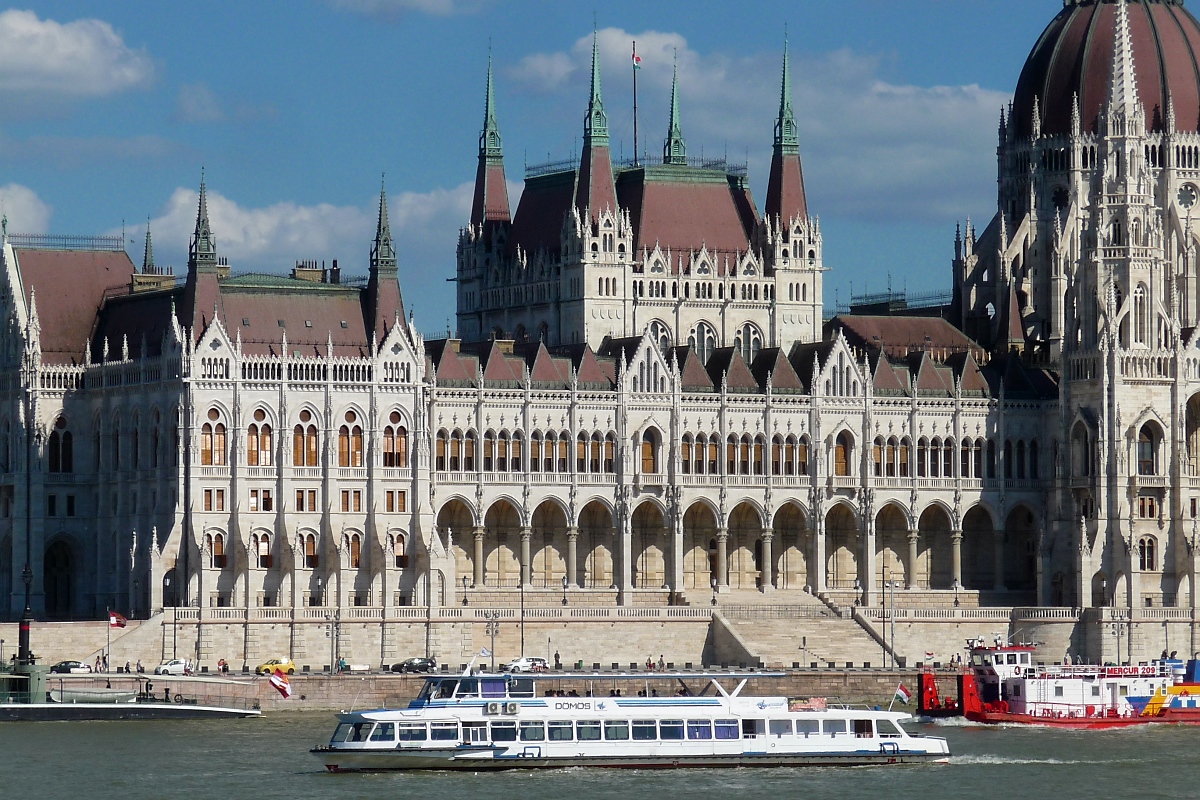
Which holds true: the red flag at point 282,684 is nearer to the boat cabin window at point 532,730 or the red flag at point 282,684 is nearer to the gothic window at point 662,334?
the boat cabin window at point 532,730

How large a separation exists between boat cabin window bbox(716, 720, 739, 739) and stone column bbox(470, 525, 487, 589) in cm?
3988

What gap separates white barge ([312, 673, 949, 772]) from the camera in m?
120

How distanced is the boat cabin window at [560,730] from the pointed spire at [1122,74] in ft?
217

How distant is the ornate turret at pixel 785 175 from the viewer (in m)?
177

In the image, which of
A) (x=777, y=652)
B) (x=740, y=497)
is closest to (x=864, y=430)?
(x=740, y=497)

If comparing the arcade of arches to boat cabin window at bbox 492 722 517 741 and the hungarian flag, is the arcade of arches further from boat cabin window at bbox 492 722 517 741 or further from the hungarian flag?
boat cabin window at bbox 492 722 517 741

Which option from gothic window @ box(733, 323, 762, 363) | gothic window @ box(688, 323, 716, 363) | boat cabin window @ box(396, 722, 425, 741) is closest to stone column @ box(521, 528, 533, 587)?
gothic window @ box(688, 323, 716, 363)

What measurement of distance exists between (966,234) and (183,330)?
5035 centimetres

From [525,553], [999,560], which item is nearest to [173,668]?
[525,553]

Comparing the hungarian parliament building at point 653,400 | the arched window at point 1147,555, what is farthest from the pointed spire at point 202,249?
A: the arched window at point 1147,555

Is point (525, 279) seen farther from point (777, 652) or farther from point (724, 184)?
point (777, 652)

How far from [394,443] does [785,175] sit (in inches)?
1190

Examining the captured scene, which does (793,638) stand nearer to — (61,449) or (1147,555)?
(1147,555)

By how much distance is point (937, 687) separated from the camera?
491ft
